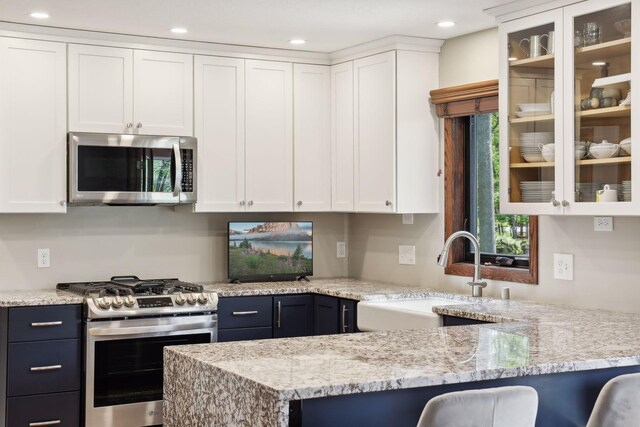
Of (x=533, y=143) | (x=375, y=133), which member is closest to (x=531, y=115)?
(x=533, y=143)

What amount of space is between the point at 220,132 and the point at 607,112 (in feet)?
7.65

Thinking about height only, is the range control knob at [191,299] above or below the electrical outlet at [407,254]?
below

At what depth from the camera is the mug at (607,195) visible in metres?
3.48

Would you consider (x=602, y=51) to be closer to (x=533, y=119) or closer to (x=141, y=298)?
(x=533, y=119)

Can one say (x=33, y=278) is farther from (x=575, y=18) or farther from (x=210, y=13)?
(x=575, y=18)

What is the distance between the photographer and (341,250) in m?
5.82

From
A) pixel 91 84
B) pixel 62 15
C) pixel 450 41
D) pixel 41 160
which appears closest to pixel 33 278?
pixel 41 160

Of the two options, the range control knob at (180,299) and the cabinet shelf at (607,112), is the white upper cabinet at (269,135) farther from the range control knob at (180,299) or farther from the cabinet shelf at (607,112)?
the cabinet shelf at (607,112)

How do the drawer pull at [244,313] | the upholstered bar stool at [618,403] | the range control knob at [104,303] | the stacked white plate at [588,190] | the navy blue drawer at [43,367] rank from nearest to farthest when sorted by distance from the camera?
the upholstered bar stool at [618,403]
the stacked white plate at [588,190]
the navy blue drawer at [43,367]
the range control knob at [104,303]
the drawer pull at [244,313]

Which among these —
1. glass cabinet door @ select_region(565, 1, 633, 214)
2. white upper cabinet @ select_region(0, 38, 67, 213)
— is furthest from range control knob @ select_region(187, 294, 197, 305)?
glass cabinet door @ select_region(565, 1, 633, 214)

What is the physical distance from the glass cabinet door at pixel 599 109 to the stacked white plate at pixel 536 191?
0.10 metres

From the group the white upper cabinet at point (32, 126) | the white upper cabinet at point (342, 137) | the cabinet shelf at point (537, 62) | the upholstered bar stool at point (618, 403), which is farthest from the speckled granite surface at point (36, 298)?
the upholstered bar stool at point (618, 403)

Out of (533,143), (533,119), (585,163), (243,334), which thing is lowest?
(243,334)

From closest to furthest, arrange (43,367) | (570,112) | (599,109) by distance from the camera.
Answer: (599,109)
(570,112)
(43,367)
